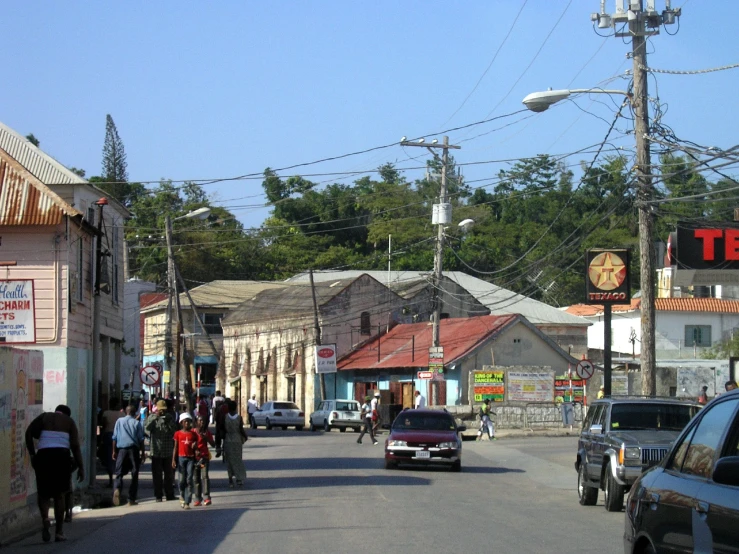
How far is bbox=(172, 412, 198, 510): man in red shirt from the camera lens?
17.4 metres

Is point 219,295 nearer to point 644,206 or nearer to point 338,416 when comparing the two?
point 338,416

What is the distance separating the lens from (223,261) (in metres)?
87.8

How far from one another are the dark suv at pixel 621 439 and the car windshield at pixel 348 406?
34388mm

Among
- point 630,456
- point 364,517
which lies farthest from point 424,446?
point 364,517

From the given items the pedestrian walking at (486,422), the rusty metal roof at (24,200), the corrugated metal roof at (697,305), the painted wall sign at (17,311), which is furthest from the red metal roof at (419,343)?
the rusty metal roof at (24,200)

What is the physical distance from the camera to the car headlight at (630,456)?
15688mm

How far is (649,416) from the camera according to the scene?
57.4 feet

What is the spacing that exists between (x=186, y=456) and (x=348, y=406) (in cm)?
3541

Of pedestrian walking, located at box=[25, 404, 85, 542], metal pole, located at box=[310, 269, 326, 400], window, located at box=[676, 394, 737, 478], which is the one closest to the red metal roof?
metal pole, located at box=[310, 269, 326, 400]

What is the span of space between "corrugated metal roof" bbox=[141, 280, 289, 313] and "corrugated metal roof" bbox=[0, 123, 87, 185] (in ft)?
181

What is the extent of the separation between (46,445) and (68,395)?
673 centimetres

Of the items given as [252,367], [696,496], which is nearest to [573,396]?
[252,367]

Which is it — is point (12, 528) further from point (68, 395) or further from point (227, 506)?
point (68, 395)

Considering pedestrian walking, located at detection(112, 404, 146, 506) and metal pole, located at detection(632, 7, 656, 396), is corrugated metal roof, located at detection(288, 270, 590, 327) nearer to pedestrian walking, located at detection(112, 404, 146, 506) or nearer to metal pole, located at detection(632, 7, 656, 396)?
metal pole, located at detection(632, 7, 656, 396)
